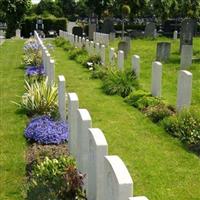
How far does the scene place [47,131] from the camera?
25.6ft

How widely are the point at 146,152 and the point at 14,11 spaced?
37433 millimetres

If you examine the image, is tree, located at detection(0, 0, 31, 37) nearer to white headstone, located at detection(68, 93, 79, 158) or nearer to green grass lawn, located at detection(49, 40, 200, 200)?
green grass lawn, located at detection(49, 40, 200, 200)

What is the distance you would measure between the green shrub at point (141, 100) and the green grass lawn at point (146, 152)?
0.58 feet

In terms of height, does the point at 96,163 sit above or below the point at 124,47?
above

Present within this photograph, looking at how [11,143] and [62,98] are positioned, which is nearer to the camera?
[11,143]

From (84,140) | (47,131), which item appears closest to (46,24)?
(47,131)

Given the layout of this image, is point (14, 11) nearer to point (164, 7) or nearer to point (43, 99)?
point (164, 7)

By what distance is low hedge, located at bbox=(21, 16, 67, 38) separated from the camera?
4956 centimetres

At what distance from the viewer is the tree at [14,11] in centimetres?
4281

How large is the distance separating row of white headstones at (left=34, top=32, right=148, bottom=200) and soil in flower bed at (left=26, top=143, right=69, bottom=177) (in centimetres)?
38

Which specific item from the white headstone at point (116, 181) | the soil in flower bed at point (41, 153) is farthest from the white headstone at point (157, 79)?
the white headstone at point (116, 181)

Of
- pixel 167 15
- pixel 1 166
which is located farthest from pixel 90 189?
pixel 167 15

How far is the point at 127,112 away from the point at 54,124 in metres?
3.14

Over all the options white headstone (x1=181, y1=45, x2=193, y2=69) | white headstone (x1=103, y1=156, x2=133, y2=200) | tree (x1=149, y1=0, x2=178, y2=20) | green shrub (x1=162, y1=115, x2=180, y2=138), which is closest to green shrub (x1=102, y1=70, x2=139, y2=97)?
green shrub (x1=162, y1=115, x2=180, y2=138)
